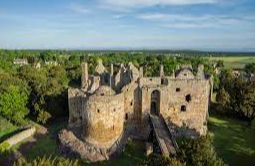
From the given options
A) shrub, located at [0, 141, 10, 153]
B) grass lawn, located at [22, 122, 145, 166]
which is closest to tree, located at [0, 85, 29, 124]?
grass lawn, located at [22, 122, 145, 166]

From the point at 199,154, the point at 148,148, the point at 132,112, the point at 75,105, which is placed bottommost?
the point at 148,148

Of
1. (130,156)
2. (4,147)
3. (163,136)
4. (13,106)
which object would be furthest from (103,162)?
(13,106)

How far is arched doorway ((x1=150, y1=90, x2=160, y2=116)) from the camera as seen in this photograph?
4171cm

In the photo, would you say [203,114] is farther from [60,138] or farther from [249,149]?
[60,138]

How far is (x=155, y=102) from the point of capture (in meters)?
42.3

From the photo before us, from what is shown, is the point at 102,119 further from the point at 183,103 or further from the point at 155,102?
the point at 183,103

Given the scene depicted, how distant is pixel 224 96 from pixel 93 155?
2665cm

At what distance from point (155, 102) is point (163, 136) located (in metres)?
6.20

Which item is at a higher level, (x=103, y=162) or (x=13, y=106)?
(x=13, y=106)

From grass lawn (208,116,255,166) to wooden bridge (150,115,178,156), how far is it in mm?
5762

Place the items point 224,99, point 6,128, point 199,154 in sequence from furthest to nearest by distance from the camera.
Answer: point 224,99 < point 6,128 < point 199,154

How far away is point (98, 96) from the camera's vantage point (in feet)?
123

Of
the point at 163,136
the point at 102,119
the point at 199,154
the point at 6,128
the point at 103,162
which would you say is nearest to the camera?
the point at 199,154

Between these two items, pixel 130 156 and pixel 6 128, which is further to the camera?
pixel 6 128
